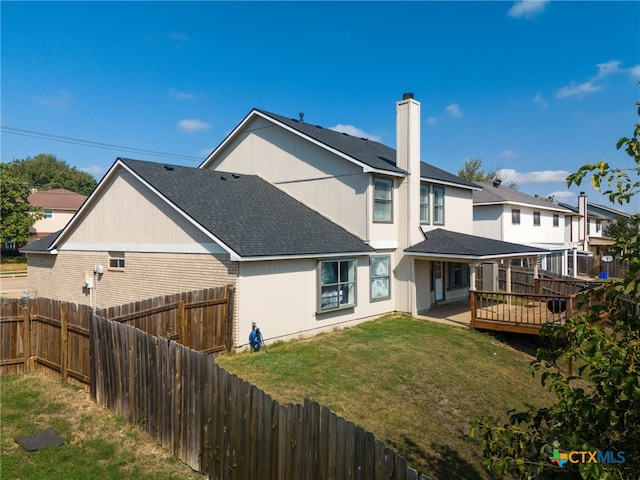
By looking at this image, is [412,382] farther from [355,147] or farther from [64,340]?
[355,147]

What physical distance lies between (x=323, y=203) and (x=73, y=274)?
10.3 m

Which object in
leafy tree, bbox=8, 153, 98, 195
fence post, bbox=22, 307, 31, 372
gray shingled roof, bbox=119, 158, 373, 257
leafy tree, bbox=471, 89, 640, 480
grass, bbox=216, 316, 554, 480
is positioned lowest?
grass, bbox=216, 316, 554, 480

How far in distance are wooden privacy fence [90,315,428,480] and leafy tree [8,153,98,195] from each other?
82.3 m

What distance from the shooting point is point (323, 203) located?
55.7 ft

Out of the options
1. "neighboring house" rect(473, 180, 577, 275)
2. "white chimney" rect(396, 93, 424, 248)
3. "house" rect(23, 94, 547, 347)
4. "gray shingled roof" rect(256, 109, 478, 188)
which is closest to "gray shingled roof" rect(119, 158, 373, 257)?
"house" rect(23, 94, 547, 347)

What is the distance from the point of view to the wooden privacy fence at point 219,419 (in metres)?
4.36

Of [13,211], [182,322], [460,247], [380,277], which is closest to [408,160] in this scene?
[460,247]

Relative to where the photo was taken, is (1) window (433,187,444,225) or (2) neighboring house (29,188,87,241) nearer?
(1) window (433,187,444,225)

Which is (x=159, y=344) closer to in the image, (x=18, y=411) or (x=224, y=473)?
(x=224, y=473)

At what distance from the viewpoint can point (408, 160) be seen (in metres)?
16.9

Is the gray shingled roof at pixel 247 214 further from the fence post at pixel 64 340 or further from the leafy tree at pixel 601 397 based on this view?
the leafy tree at pixel 601 397

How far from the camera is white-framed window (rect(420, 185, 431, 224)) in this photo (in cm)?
1848

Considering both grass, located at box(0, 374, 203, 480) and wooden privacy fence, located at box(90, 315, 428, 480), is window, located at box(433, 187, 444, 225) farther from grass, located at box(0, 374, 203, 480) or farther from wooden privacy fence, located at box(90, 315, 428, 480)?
grass, located at box(0, 374, 203, 480)

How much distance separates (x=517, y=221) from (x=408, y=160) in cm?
1735
